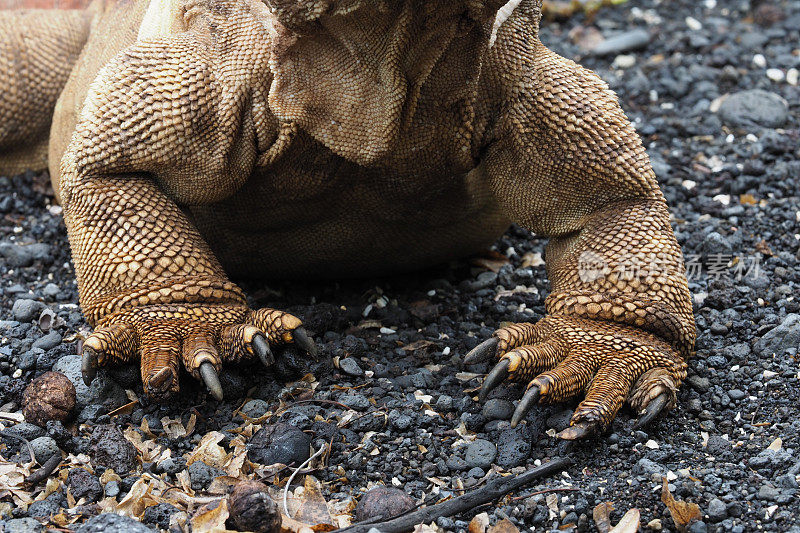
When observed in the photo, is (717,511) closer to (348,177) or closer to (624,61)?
(348,177)

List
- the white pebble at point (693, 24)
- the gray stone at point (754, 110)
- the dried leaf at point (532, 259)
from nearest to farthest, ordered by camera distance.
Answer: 1. the dried leaf at point (532, 259)
2. the gray stone at point (754, 110)
3. the white pebble at point (693, 24)

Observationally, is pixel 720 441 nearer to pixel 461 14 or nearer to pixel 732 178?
pixel 461 14

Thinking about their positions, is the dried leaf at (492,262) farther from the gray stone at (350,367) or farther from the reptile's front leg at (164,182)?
the reptile's front leg at (164,182)

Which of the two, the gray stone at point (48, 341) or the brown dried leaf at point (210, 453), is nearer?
the brown dried leaf at point (210, 453)

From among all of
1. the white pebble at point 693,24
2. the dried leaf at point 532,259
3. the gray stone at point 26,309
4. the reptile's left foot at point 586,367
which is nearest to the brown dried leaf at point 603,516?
the reptile's left foot at point 586,367

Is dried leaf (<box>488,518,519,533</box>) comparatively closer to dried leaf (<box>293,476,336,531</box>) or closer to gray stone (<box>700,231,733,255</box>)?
dried leaf (<box>293,476,336,531</box>)

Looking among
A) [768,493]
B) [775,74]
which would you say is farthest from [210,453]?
[775,74]

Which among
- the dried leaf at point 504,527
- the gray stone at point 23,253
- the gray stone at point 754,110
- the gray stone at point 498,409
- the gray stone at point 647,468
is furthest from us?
the gray stone at point 754,110
